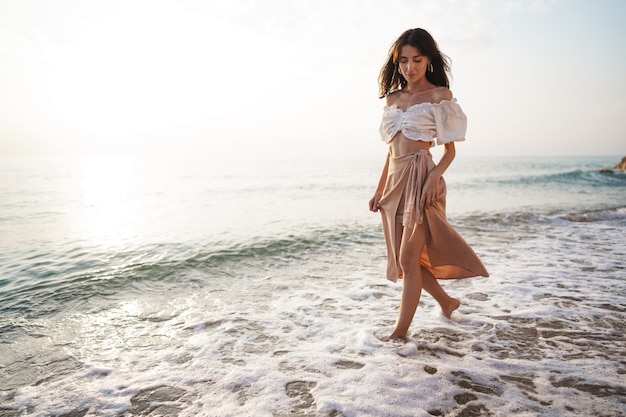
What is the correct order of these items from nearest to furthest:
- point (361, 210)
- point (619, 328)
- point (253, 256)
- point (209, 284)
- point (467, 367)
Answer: point (467, 367), point (619, 328), point (209, 284), point (253, 256), point (361, 210)

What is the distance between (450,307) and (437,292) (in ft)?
0.89

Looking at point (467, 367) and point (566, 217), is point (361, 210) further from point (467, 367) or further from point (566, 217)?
point (467, 367)

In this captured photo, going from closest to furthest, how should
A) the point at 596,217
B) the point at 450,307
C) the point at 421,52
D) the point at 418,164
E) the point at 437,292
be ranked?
the point at 421,52, the point at 418,164, the point at 437,292, the point at 450,307, the point at 596,217

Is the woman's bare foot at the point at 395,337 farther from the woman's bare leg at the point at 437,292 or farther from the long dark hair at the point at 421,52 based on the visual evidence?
the long dark hair at the point at 421,52

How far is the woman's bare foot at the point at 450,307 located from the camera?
12.1 feet

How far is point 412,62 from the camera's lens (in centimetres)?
298

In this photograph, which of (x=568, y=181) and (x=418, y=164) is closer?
(x=418, y=164)

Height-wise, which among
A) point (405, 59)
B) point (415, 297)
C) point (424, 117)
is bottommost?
point (415, 297)

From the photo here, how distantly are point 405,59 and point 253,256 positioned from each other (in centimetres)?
494

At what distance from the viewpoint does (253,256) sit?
280 inches

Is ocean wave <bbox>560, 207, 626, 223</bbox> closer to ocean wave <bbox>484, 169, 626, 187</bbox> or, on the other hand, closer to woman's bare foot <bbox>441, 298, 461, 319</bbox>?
woman's bare foot <bbox>441, 298, 461, 319</bbox>

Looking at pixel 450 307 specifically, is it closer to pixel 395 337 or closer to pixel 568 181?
pixel 395 337

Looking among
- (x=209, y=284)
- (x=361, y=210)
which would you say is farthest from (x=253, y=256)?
(x=361, y=210)

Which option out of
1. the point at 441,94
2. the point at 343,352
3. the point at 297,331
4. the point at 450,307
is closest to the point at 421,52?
the point at 441,94
